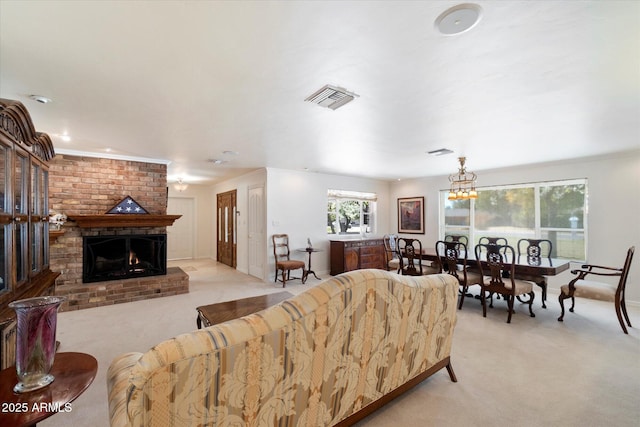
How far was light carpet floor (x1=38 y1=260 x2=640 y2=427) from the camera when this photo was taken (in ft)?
6.05

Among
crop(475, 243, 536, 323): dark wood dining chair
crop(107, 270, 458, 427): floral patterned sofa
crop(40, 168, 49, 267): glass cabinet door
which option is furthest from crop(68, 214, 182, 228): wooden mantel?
crop(475, 243, 536, 323): dark wood dining chair

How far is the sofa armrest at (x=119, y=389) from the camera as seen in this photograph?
0.94m

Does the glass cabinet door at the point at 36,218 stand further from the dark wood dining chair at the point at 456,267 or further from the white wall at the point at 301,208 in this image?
the dark wood dining chair at the point at 456,267

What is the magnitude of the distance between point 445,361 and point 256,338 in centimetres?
181

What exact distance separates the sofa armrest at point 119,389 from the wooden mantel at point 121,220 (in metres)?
3.80

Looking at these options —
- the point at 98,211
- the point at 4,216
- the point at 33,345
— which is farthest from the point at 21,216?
the point at 98,211

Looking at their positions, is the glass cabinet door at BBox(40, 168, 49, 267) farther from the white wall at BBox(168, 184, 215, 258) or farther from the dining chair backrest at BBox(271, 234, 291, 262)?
the white wall at BBox(168, 184, 215, 258)

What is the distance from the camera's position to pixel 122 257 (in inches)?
182

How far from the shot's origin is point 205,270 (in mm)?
6852

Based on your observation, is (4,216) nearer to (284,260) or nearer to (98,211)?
(98,211)

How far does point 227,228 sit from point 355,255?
3.67m

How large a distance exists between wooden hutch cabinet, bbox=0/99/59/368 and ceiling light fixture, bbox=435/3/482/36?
2527 millimetres

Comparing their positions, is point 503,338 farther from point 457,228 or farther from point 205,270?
point 205,270

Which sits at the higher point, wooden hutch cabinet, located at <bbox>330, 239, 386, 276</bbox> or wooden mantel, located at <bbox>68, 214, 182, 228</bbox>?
wooden mantel, located at <bbox>68, 214, 182, 228</bbox>
